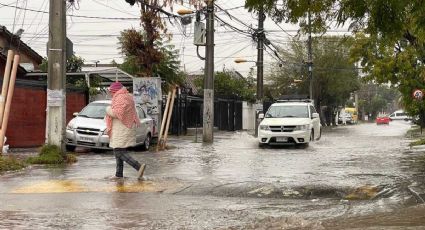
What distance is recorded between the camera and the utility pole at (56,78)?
13.0m

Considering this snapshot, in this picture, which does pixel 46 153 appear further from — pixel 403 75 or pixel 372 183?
pixel 403 75

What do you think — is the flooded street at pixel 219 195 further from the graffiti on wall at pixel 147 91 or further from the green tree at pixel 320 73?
the green tree at pixel 320 73

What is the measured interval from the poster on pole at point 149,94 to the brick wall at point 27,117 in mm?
3280

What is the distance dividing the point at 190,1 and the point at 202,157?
728 cm

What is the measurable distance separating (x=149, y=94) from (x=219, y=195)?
1151 centimetres

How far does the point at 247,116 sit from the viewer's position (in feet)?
137

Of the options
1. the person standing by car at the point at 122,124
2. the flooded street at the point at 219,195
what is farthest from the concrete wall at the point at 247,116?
the person standing by car at the point at 122,124

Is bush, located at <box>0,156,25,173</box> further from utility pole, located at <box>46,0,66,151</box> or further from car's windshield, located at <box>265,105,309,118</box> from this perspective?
car's windshield, located at <box>265,105,309,118</box>

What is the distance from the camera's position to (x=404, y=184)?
10078 mm

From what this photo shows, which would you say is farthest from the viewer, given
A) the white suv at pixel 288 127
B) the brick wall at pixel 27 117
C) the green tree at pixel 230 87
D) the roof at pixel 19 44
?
the green tree at pixel 230 87

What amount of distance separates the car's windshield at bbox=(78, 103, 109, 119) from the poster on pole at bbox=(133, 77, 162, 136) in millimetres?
2569

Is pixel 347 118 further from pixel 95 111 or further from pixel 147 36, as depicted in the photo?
pixel 95 111

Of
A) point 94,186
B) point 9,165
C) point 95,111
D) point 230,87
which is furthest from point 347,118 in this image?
point 94,186

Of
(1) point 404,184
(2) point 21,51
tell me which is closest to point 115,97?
(1) point 404,184
